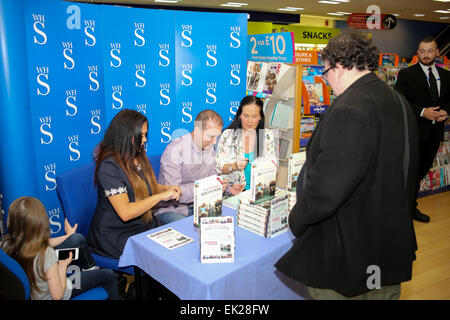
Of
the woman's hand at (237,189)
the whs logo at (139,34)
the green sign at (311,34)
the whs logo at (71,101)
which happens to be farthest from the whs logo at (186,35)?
the green sign at (311,34)

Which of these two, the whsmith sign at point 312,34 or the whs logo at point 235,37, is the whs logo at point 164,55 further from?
the whsmith sign at point 312,34

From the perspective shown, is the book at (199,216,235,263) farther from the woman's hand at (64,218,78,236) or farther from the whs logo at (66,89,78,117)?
the whs logo at (66,89,78,117)

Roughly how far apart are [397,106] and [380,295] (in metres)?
0.79

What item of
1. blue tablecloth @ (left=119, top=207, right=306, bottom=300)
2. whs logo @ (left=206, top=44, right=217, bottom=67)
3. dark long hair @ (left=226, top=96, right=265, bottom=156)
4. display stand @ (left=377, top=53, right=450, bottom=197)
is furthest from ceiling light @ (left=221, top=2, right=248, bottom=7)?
blue tablecloth @ (left=119, top=207, right=306, bottom=300)

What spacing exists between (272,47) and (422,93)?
1.76m

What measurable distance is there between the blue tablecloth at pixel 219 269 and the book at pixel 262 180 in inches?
8.9

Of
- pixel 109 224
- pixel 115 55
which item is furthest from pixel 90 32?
pixel 109 224

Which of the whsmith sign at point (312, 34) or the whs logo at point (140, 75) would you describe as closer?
the whs logo at point (140, 75)

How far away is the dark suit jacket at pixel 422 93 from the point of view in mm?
4023

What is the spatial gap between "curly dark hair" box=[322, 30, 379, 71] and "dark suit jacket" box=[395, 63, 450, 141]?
2962 mm

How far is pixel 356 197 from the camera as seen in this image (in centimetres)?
137

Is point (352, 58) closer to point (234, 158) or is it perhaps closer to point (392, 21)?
point (234, 158)

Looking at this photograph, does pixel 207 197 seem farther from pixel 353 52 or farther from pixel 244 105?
pixel 244 105
